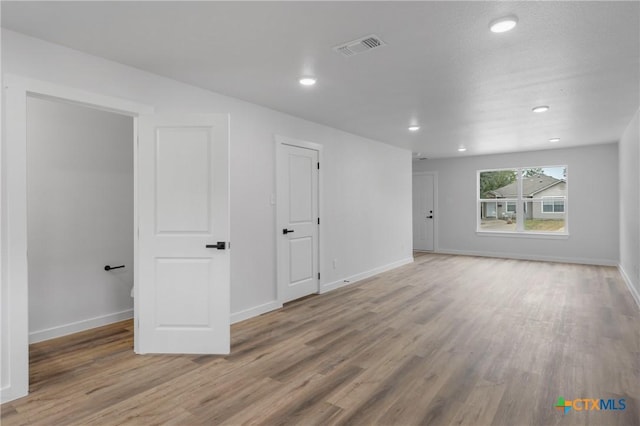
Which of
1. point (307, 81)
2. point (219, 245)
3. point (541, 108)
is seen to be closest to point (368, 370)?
point (219, 245)

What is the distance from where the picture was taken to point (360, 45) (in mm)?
2590

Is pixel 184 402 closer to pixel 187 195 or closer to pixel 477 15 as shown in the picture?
pixel 187 195

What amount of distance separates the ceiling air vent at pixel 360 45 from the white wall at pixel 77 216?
2806 millimetres

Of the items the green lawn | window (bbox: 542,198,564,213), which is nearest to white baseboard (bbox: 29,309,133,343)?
the green lawn

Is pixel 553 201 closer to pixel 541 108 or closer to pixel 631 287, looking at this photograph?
pixel 631 287

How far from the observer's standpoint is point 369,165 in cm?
634

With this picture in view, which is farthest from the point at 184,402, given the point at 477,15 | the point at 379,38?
the point at 477,15

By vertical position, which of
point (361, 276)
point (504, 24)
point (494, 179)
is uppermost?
point (504, 24)

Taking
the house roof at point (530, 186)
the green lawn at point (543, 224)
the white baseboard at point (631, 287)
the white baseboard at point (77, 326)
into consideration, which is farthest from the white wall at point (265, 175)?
the white baseboard at point (631, 287)

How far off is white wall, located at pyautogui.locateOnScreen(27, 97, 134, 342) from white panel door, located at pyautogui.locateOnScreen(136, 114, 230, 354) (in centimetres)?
115

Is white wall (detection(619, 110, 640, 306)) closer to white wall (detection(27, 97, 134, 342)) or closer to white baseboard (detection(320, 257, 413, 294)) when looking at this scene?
white baseboard (detection(320, 257, 413, 294))

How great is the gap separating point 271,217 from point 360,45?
7.77ft

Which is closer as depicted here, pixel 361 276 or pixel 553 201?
pixel 361 276

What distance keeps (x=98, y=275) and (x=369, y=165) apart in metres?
4.42
